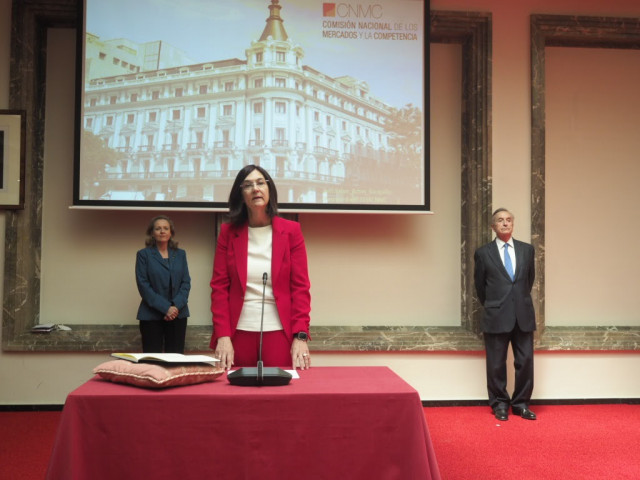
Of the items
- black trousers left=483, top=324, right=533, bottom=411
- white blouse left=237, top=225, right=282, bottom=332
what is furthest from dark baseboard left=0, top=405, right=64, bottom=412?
black trousers left=483, top=324, right=533, bottom=411

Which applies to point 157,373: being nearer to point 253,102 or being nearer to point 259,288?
point 259,288

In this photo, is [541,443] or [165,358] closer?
[165,358]

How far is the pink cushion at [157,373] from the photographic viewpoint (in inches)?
75.6

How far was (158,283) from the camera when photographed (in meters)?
4.44

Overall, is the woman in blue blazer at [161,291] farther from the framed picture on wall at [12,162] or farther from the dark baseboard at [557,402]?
the dark baseboard at [557,402]

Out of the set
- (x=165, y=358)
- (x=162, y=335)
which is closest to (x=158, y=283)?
(x=162, y=335)

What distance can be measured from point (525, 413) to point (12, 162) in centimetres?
444

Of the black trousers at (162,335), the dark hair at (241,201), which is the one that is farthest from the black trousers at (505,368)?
the dark hair at (241,201)

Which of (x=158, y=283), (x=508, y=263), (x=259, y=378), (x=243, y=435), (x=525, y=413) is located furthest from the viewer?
(x=508, y=263)

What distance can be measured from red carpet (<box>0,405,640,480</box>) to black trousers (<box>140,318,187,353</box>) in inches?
33.3

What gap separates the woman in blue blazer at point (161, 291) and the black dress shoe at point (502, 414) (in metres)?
2.40

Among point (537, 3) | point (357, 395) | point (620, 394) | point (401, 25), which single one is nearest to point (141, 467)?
point (357, 395)

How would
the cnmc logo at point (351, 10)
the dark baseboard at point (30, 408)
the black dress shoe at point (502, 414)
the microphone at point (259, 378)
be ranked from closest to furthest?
1. the microphone at point (259, 378)
2. the black dress shoe at point (502, 414)
3. the dark baseboard at point (30, 408)
4. the cnmc logo at point (351, 10)

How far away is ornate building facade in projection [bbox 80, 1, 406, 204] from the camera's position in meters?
4.82
